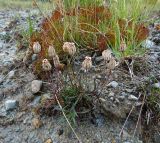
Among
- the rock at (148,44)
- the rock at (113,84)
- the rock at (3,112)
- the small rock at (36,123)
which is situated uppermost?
the rock at (148,44)

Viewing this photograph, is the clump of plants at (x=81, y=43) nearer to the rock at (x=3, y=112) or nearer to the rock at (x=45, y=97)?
the rock at (x=45, y=97)

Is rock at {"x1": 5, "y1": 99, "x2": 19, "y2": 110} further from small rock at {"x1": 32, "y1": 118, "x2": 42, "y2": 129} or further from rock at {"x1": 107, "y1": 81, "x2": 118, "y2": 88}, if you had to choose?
rock at {"x1": 107, "y1": 81, "x2": 118, "y2": 88}

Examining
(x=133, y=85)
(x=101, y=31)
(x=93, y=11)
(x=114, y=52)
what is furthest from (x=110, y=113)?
(x=93, y=11)

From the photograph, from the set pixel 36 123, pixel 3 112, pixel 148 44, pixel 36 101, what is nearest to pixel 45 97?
pixel 36 101

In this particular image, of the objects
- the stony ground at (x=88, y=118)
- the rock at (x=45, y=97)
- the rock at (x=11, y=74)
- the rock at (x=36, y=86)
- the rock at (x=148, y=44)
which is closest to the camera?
the stony ground at (x=88, y=118)

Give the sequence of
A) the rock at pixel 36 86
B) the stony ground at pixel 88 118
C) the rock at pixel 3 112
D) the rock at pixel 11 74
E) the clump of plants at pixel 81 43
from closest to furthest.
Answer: the stony ground at pixel 88 118 < the clump of plants at pixel 81 43 < the rock at pixel 3 112 < the rock at pixel 36 86 < the rock at pixel 11 74

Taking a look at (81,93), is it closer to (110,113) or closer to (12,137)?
(110,113)

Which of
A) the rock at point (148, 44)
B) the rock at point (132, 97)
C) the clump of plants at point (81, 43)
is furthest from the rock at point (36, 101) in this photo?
the rock at point (148, 44)

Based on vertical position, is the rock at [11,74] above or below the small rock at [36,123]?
above

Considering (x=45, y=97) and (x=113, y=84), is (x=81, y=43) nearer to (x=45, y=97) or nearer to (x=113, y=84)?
(x=113, y=84)

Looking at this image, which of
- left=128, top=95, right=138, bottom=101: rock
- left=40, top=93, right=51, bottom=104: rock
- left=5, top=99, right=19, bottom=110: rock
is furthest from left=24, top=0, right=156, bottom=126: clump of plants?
left=5, top=99, right=19, bottom=110: rock

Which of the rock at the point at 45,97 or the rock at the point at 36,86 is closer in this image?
the rock at the point at 45,97
